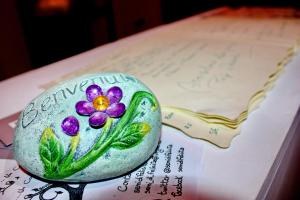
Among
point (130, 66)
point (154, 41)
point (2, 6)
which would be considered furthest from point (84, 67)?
point (2, 6)

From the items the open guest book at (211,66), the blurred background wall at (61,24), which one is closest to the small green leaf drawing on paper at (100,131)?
the open guest book at (211,66)

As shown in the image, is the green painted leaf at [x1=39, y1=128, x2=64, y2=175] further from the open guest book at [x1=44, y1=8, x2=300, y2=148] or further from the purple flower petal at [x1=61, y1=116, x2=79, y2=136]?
the open guest book at [x1=44, y1=8, x2=300, y2=148]

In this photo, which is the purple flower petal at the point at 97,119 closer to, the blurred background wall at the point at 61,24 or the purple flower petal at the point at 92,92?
the purple flower petal at the point at 92,92

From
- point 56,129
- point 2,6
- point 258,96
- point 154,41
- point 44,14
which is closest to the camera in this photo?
point 56,129

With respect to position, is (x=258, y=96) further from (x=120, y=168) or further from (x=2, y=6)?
(x=2, y=6)

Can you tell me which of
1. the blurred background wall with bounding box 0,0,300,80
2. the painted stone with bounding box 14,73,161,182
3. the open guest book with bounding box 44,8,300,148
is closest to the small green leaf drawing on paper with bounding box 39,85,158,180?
the painted stone with bounding box 14,73,161,182

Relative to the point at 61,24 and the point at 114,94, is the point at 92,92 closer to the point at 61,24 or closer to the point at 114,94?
the point at 114,94

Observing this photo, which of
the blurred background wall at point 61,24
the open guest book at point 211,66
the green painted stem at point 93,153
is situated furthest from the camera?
the blurred background wall at point 61,24

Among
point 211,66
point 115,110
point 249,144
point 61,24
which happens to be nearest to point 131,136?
point 115,110
